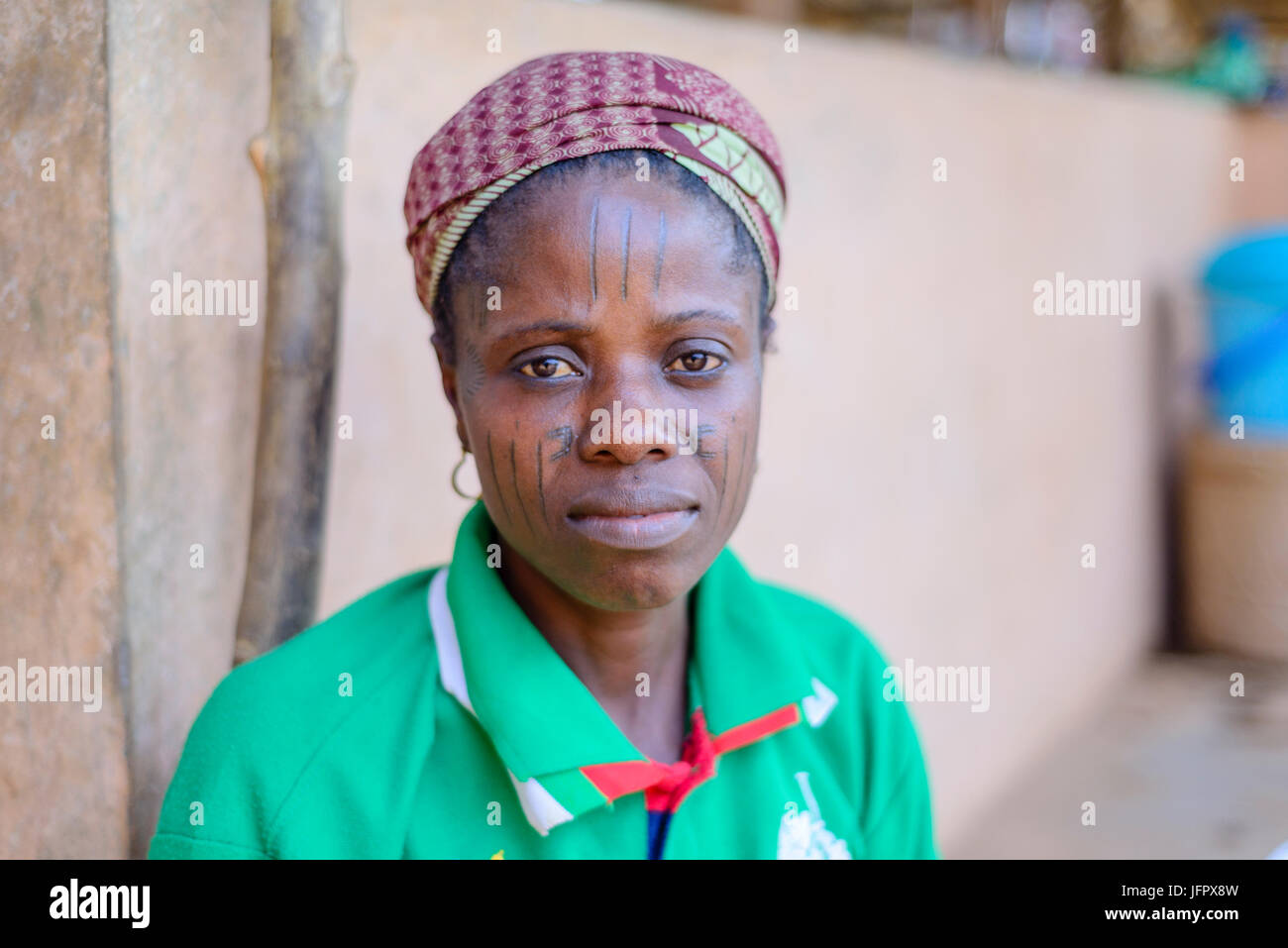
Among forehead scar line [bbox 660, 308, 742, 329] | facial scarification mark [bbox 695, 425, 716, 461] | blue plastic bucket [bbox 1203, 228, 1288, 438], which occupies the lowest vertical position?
facial scarification mark [bbox 695, 425, 716, 461]

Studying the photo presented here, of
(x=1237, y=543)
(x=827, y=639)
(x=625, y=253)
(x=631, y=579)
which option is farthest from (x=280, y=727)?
(x=1237, y=543)

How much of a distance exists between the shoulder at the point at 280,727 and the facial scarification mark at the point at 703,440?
0.41 meters

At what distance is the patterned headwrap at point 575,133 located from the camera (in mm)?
1258

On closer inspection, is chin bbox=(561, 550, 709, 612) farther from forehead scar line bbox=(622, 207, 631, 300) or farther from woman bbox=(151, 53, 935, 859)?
forehead scar line bbox=(622, 207, 631, 300)

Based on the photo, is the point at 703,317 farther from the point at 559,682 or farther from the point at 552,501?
the point at 559,682

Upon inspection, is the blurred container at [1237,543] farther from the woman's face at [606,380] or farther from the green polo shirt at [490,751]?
the woman's face at [606,380]

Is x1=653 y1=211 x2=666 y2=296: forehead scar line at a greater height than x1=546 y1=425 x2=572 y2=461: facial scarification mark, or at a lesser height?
greater

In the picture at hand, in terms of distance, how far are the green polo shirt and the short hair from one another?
314 millimetres

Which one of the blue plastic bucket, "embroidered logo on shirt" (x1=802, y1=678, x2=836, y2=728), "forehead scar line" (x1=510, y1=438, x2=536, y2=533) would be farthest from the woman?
the blue plastic bucket

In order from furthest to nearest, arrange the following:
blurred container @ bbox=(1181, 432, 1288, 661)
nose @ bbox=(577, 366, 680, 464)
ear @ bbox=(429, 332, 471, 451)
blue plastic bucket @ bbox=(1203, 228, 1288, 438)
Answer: blurred container @ bbox=(1181, 432, 1288, 661) → blue plastic bucket @ bbox=(1203, 228, 1288, 438) → ear @ bbox=(429, 332, 471, 451) → nose @ bbox=(577, 366, 680, 464)

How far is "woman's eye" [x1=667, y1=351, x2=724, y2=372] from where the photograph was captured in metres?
A: 1.31

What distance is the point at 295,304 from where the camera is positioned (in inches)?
64.0
